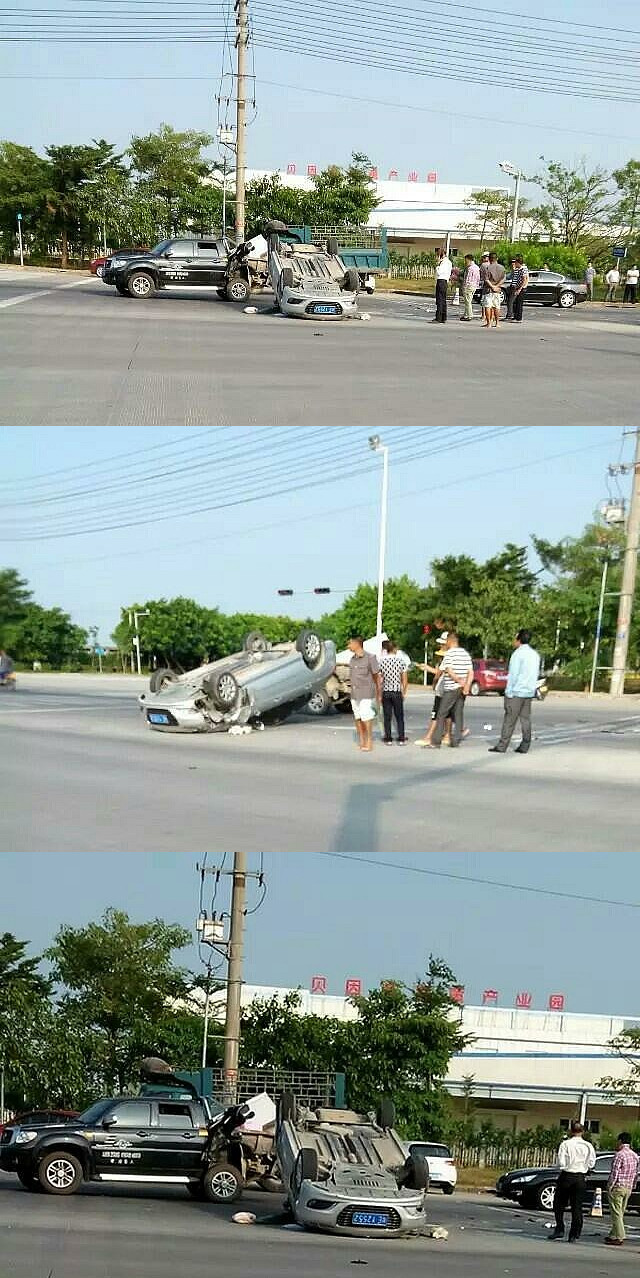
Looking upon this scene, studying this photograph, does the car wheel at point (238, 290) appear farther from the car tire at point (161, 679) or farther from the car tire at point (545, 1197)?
the car tire at point (545, 1197)

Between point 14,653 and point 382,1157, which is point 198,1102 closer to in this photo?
point 382,1157

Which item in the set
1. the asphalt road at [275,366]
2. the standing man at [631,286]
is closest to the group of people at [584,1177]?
the asphalt road at [275,366]

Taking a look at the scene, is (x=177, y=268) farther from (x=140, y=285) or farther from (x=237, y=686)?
(x=237, y=686)

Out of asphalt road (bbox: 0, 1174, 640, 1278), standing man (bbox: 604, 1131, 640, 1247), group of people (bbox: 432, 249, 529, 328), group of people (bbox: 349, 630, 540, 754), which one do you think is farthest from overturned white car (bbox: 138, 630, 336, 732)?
group of people (bbox: 432, 249, 529, 328)

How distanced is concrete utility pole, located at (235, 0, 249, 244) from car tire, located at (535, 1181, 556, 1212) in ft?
80.2

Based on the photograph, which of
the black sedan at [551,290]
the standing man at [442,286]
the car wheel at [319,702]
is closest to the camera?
the car wheel at [319,702]

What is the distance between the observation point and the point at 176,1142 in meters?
14.1

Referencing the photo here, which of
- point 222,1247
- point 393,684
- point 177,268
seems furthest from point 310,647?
point 177,268

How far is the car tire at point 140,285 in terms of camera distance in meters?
29.6

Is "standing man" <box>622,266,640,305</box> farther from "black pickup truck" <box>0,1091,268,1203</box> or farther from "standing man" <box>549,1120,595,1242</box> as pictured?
"standing man" <box>549,1120,595,1242</box>

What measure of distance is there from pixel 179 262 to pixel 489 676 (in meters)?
16.9

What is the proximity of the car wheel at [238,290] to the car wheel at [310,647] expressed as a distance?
1513cm

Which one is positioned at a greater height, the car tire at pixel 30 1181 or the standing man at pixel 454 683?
the standing man at pixel 454 683

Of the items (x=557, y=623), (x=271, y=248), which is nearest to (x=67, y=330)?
(x=271, y=248)
